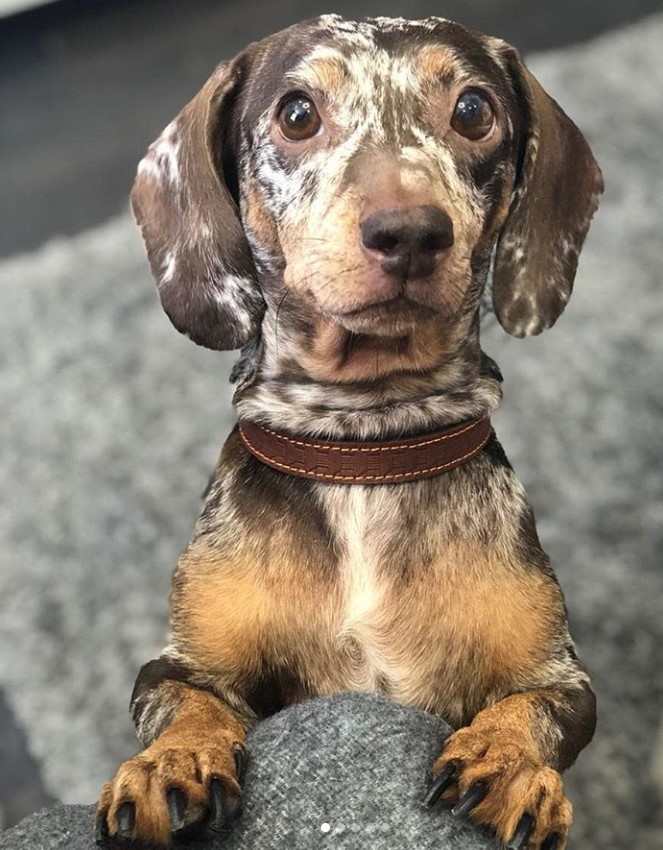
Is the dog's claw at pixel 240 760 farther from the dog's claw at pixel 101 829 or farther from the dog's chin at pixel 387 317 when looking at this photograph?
the dog's chin at pixel 387 317

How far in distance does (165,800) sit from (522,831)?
0.56 metres

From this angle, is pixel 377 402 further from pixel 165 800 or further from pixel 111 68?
pixel 111 68

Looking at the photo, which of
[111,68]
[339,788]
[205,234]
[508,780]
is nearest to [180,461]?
[205,234]

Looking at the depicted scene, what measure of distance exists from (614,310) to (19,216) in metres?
1.96

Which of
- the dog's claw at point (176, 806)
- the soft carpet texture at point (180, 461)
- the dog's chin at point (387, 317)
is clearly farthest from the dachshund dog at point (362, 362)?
the soft carpet texture at point (180, 461)

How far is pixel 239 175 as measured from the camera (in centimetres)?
234

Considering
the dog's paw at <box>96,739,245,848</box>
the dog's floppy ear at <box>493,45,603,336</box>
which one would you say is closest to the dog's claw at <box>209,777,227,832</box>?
the dog's paw at <box>96,739,245,848</box>

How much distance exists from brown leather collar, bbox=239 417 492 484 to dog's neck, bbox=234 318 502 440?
36mm

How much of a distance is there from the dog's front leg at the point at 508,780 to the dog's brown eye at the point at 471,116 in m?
1.05

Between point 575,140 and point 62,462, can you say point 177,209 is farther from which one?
point 62,462

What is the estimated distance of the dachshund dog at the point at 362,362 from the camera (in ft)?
6.75

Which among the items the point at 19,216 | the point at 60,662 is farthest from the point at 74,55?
the point at 60,662

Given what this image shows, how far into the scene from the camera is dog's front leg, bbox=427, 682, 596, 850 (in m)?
1.87

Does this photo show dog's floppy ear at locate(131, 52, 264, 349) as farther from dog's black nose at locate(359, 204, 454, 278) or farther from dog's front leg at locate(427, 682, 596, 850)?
dog's front leg at locate(427, 682, 596, 850)
